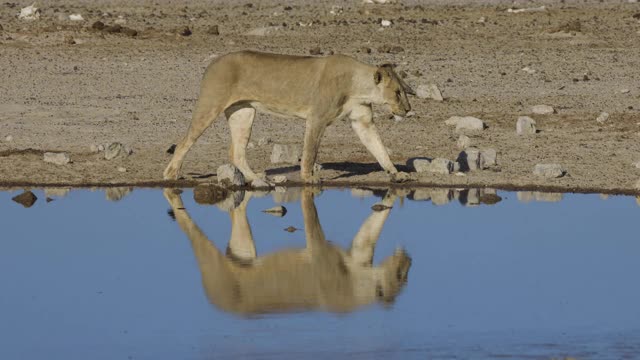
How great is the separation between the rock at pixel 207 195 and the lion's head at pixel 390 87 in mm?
1971

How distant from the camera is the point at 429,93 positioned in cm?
2312

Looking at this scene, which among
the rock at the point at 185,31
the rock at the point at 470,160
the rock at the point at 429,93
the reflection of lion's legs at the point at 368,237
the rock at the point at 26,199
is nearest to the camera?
the reflection of lion's legs at the point at 368,237

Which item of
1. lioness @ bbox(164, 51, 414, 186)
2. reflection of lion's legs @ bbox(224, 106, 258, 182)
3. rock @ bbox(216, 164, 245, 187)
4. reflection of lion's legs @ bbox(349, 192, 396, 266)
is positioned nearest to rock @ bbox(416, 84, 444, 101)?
lioness @ bbox(164, 51, 414, 186)

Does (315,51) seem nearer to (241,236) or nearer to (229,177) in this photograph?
(229,177)

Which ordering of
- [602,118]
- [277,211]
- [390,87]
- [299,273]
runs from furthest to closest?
[602,118]
[390,87]
[277,211]
[299,273]

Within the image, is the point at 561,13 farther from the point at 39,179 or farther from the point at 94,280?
the point at 94,280

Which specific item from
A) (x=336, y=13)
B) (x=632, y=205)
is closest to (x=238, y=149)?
(x=632, y=205)

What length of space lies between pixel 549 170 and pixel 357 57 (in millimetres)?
11880

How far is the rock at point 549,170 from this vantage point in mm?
17109

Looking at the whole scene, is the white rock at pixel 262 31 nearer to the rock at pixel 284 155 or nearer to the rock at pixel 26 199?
the rock at pixel 284 155

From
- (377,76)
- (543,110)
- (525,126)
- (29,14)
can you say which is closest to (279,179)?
(377,76)

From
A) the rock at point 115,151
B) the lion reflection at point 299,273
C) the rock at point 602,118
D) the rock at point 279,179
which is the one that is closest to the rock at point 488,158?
the rock at point 279,179

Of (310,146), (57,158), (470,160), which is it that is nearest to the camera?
(310,146)

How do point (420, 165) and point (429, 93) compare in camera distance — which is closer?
point (420, 165)
